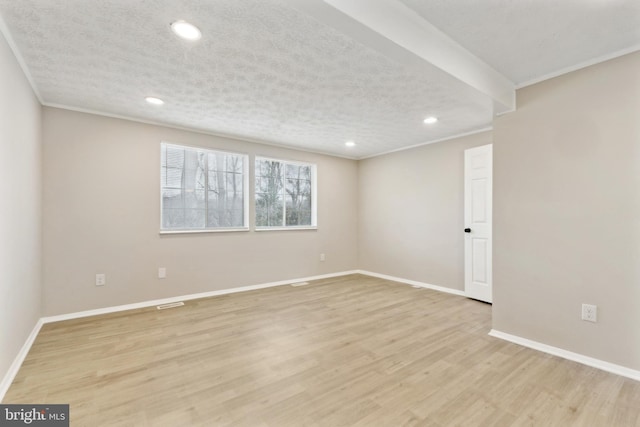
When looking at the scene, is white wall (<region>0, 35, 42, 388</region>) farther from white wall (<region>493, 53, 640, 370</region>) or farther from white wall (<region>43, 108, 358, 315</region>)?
white wall (<region>493, 53, 640, 370</region>)

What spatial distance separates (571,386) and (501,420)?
0.77m

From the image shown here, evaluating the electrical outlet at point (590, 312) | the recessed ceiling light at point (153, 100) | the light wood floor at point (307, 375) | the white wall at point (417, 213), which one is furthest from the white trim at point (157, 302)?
the electrical outlet at point (590, 312)

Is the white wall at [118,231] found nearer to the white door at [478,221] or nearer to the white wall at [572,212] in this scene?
the white door at [478,221]

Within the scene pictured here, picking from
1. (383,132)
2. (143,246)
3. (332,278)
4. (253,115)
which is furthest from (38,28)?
(332,278)

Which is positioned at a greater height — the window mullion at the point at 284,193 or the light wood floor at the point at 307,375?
the window mullion at the point at 284,193

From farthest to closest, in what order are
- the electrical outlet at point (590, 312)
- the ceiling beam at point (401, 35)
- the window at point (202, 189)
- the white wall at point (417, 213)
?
1. the white wall at point (417, 213)
2. the window at point (202, 189)
3. the electrical outlet at point (590, 312)
4. the ceiling beam at point (401, 35)

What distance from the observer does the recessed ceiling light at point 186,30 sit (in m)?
1.78

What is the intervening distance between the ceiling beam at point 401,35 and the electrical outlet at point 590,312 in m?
1.87

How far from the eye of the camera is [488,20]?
1792mm

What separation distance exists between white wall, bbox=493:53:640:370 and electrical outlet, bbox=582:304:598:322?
0.04 m

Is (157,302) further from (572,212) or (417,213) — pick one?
(572,212)

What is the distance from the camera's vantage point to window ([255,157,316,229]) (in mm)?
4793

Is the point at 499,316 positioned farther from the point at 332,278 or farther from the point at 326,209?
the point at 326,209

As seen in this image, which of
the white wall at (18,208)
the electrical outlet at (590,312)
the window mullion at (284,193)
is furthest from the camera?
the window mullion at (284,193)
